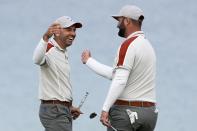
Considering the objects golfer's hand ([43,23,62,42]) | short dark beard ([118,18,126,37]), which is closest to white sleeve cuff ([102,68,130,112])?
short dark beard ([118,18,126,37])

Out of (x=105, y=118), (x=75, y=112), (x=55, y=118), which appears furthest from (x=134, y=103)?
(x=75, y=112)

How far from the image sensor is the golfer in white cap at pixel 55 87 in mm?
8914

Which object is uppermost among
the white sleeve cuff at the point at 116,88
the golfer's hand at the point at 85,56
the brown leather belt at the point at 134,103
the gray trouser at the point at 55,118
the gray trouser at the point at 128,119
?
the golfer's hand at the point at 85,56

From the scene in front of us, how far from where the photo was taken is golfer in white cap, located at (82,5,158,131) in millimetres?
7641

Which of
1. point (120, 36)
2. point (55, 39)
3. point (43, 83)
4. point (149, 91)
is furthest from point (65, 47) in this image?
point (149, 91)

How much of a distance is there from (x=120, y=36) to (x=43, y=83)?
1675 millimetres

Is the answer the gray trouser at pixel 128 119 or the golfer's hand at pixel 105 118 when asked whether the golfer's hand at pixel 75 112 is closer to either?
the gray trouser at pixel 128 119

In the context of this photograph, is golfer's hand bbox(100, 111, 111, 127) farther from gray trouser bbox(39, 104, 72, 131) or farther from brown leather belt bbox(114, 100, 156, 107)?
gray trouser bbox(39, 104, 72, 131)

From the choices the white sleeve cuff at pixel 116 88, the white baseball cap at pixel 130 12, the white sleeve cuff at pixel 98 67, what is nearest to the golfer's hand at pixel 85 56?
the white sleeve cuff at pixel 98 67

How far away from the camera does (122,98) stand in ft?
25.6

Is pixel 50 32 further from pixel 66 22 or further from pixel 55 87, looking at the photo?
pixel 55 87

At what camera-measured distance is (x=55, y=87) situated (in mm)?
8969

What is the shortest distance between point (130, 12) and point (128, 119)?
1.66 m

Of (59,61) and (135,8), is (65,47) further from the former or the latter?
(135,8)
